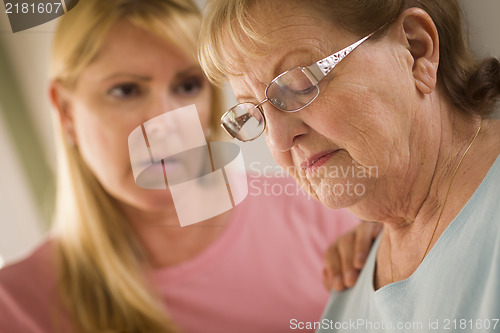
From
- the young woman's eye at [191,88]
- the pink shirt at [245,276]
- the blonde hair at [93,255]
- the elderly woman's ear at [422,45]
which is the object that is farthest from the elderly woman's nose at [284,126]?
the blonde hair at [93,255]

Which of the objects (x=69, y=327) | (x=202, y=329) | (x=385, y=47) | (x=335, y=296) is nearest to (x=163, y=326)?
(x=202, y=329)

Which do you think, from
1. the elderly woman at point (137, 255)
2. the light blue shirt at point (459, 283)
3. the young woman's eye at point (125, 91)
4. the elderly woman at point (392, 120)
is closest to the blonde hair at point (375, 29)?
the elderly woman at point (392, 120)

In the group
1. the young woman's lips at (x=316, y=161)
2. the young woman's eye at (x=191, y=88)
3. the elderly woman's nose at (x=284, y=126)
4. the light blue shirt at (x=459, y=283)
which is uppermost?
the young woman's eye at (x=191, y=88)

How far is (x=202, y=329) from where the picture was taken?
1.12 metres

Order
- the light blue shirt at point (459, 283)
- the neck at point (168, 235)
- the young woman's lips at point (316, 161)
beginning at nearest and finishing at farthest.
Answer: the light blue shirt at point (459, 283), the young woman's lips at point (316, 161), the neck at point (168, 235)

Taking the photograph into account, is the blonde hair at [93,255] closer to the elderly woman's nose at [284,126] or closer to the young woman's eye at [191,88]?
the young woman's eye at [191,88]

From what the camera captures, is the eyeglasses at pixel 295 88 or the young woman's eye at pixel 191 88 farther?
the young woman's eye at pixel 191 88

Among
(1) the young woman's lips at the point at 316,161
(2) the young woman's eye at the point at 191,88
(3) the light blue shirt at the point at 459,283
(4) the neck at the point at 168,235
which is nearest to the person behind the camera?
(3) the light blue shirt at the point at 459,283

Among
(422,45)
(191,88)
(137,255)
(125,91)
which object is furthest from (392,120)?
(137,255)

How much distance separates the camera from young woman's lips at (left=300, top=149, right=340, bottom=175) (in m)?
0.71

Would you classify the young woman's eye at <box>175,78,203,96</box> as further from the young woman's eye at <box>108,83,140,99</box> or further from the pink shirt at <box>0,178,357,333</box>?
the pink shirt at <box>0,178,357,333</box>

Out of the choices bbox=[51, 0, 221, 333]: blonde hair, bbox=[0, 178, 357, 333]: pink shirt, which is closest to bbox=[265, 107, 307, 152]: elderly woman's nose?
bbox=[0, 178, 357, 333]: pink shirt

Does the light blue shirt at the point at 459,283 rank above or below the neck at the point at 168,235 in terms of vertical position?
below

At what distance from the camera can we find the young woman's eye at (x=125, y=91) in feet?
3.15
